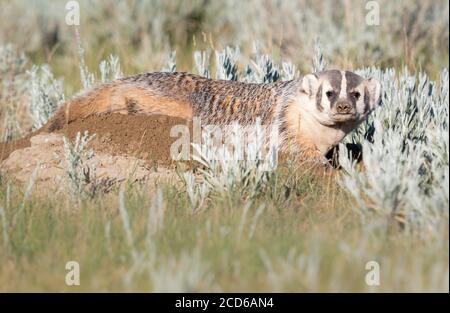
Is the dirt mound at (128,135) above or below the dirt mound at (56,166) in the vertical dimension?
above

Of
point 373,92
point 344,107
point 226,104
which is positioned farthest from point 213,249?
point 226,104

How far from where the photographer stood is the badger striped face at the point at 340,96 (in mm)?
4895

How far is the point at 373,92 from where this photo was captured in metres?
5.11

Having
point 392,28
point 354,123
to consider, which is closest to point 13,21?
point 392,28

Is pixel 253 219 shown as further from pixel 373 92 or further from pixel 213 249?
pixel 373 92

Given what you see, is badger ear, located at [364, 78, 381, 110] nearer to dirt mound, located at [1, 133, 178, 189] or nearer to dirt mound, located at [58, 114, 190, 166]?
dirt mound, located at [58, 114, 190, 166]

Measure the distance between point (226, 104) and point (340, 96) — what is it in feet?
3.19

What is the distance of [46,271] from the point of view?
11.2 feet

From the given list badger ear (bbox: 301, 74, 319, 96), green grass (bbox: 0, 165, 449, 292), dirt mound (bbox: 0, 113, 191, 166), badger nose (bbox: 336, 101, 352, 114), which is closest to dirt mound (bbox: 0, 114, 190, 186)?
dirt mound (bbox: 0, 113, 191, 166)

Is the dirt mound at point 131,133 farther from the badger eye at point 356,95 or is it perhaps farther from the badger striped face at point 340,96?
the badger eye at point 356,95

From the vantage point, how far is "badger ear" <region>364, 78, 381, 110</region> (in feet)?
16.7

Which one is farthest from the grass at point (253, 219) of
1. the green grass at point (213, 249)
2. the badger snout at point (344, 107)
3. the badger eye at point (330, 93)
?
the badger eye at point (330, 93)

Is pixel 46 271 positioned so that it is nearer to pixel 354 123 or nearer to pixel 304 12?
pixel 354 123

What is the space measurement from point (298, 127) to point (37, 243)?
2179 millimetres
